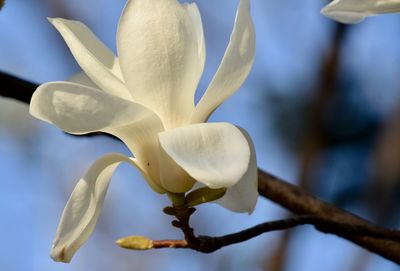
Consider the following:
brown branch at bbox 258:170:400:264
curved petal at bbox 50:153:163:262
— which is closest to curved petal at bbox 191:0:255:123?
curved petal at bbox 50:153:163:262

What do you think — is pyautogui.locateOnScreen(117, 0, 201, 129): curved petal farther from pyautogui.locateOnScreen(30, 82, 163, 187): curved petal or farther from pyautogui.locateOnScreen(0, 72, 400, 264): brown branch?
pyautogui.locateOnScreen(0, 72, 400, 264): brown branch

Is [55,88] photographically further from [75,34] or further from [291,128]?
[291,128]

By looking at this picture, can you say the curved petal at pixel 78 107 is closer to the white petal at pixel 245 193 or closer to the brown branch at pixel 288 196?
the white petal at pixel 245 193

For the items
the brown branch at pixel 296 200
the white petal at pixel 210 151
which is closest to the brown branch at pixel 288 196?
the brown branch at pixel 296 200

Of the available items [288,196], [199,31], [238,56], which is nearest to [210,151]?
[238,56]

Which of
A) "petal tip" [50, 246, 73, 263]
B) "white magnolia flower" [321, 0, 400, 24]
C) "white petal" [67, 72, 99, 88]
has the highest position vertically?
"white magnolia flower" [321, 0, 400, 24]

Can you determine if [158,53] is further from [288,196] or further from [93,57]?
[288,196]
